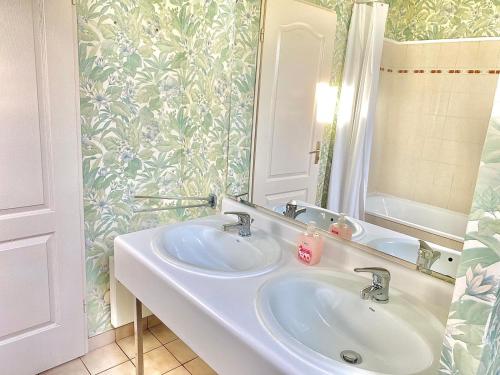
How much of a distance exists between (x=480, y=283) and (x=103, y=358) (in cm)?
194

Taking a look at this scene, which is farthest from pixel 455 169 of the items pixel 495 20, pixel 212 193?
pixel 212 193

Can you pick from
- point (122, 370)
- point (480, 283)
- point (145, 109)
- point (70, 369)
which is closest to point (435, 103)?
point (480, 283)

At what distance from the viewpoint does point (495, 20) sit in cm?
97

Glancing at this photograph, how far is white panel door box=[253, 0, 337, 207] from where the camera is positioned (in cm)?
147

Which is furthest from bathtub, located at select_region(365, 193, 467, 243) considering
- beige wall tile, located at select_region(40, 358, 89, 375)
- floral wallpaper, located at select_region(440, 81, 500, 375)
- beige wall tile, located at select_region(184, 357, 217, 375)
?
beige wall tile, located at select_region(40, 358, 89, 375)

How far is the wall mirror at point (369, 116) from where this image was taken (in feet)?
3.37

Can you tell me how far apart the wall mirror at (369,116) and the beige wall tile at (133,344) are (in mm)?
1000

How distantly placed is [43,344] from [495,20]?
2.19 m

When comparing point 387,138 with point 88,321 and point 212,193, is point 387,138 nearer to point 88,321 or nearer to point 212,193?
point 212,193

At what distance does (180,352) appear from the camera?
203 centimetres

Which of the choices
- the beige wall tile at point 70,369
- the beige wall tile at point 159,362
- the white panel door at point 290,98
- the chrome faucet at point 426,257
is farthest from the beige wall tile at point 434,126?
the beige wall tile at point 70,369

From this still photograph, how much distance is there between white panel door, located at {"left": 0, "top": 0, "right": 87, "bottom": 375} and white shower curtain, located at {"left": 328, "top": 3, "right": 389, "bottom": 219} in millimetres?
1158

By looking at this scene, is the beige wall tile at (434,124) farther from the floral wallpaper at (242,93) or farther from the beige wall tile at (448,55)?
the floral wallpaper at (242,93)

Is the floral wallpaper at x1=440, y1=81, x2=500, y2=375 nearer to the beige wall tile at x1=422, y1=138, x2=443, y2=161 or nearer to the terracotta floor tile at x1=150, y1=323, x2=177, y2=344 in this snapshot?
the beige wall tile at x1=422, y1=138, x2=443, y2=161
